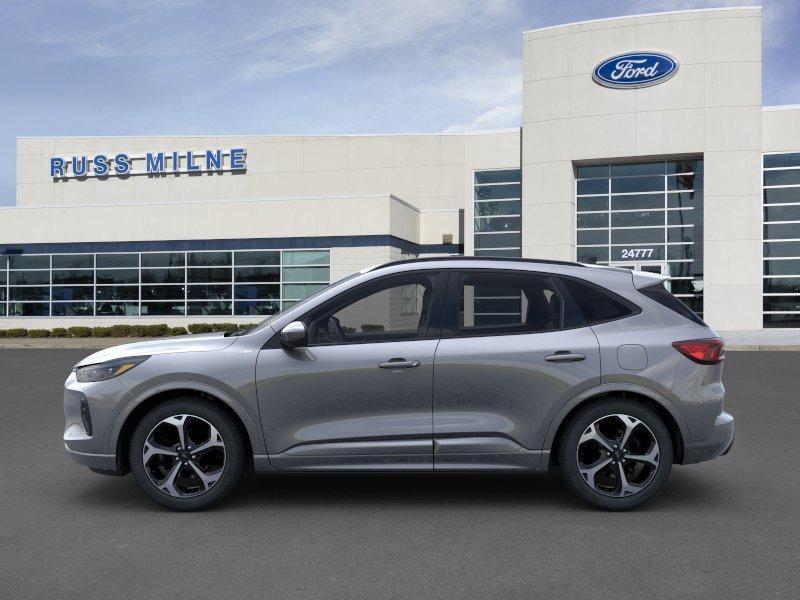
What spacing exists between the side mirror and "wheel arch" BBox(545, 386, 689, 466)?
5.81ft

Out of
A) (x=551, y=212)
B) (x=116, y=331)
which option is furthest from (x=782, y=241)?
(x=116, y=331)

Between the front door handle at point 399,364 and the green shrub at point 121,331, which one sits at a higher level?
the front door handle at point 399,364

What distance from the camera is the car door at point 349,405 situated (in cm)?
551

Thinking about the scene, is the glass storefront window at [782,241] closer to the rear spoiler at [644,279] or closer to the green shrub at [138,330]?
the green shrub at [138,330]

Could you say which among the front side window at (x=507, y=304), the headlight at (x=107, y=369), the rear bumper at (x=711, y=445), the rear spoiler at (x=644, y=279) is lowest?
the rear bumper at (x=711, y=445)

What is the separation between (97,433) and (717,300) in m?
30.2

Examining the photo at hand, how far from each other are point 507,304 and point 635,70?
29.3 m

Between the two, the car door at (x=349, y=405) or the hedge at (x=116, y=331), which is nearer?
the car door at (x=349, y=405)

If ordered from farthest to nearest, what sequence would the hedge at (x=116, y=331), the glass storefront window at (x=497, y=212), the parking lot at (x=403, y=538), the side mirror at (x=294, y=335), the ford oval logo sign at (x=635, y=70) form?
1. the glass storefront window at (x=497, y=212)
2. the hedge at (x=116, y=331)
3. the ford oval logo sign at (x=635, y=70)
4. the side mirror at (x=294, y=335)
5. the parking lot at (x=403, y=538)

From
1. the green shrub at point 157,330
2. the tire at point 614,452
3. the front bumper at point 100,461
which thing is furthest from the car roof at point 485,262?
the green shrub at point 157,330

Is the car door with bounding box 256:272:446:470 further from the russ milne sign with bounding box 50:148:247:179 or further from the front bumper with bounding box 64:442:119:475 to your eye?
the russ milne sign with bounding box 50:148:247:179

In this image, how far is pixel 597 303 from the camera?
5797 mm

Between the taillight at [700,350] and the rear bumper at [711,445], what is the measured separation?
41cm

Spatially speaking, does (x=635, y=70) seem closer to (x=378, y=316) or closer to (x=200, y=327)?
(x=200, y=327)
